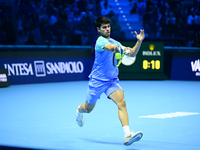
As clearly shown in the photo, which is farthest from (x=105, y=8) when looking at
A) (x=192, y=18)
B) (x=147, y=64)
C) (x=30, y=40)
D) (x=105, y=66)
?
(x=105, y=66)

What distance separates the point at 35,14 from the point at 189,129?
10640mm

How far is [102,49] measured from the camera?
4887mm

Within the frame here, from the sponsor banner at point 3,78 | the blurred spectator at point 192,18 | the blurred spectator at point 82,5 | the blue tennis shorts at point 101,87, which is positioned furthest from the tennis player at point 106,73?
the blurred spectator at point 82,5

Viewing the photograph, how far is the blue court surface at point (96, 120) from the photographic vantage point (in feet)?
16.9

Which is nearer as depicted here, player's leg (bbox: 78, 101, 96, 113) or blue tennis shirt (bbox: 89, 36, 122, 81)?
blue tennis shirt (bbox: 89, 36, 122, 81)

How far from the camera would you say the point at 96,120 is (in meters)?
6.95

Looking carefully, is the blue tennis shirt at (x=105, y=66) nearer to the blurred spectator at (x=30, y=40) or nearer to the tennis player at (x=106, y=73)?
the tennis player at (x=106, y=73)

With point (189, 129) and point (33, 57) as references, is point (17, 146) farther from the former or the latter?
point (33, 57)

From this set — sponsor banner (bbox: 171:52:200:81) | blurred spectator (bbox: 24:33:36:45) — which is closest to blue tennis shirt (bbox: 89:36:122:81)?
blurred spectator (bbox: 24:33:36:45)

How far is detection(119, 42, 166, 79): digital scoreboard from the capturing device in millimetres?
14867

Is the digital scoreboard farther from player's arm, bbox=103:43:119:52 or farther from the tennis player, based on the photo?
player's arm, bbox=103:43:119:52

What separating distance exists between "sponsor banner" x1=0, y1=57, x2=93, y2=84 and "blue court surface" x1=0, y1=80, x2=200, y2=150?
5.01 ft

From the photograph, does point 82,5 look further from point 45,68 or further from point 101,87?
point 101,87

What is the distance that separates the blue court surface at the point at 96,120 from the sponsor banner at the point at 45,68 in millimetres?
1526
